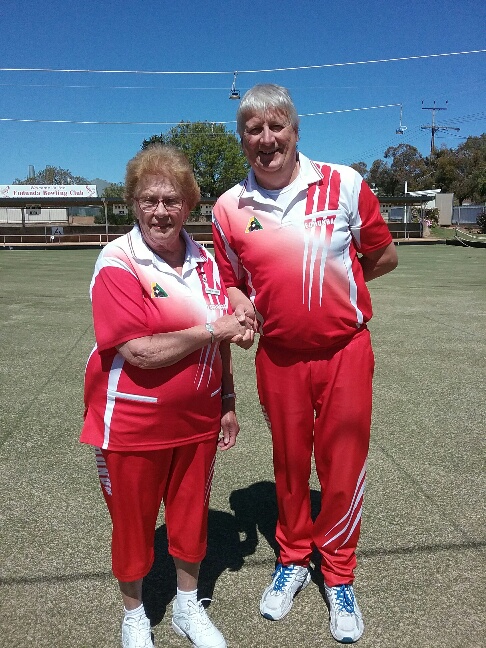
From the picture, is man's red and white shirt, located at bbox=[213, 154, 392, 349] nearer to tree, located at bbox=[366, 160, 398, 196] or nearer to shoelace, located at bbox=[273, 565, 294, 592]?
shoelace, located at bbox=[273, 565, 294, 592]

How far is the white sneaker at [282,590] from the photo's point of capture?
2479 millimetres

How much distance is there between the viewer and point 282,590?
2.55 m

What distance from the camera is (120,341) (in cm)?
199

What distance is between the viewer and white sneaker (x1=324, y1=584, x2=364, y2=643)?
2.33 meters

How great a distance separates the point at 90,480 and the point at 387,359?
12.9ft

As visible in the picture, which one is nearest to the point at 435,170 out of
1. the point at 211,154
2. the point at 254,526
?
the point at 211,154

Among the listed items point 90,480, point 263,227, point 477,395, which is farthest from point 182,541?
point 477,395

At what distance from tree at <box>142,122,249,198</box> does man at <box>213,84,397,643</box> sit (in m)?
64.3

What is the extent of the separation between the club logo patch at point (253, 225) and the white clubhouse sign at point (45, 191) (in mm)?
52479

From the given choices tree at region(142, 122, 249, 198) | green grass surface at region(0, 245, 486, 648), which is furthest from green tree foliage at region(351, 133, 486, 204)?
green grass surface at region(0, 245, 486, 648)

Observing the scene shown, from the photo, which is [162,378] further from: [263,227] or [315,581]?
[315,581]

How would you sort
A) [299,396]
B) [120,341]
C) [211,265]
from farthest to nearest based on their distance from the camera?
[299,396], [211,265], [120,341]

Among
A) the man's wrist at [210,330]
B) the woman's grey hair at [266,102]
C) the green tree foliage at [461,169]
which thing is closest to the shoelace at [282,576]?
the man's wrist at [210,330]

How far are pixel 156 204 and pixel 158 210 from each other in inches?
1.0
